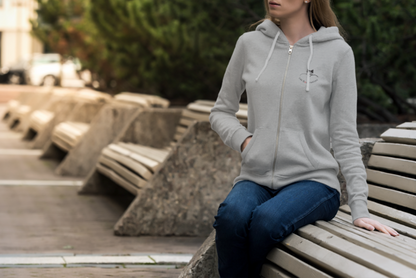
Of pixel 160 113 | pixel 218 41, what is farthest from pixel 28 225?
pixel 218 41

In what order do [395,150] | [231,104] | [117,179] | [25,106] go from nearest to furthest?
[231,104]
[395,150]
[117,179]
[25,106]

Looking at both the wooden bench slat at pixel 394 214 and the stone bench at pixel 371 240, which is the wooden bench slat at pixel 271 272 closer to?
the stone bench at pixel 371 240

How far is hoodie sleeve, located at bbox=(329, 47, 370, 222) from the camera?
2557mm

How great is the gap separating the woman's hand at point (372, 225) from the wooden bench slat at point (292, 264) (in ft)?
1.25

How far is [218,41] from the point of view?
304 inches

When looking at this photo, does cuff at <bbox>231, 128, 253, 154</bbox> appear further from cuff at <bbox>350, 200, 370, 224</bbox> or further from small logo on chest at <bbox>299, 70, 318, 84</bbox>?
cuff at <bbox>350, 200, 370, 224</bbox>

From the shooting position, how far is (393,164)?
3.18m

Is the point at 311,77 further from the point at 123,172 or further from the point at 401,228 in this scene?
the point at 123,172

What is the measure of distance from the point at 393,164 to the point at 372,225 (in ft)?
2.35

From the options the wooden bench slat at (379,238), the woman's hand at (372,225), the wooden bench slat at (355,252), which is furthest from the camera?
the woman's hand at (372,225)

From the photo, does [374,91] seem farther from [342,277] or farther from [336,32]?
[342,277]

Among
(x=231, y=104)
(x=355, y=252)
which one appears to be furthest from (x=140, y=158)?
(x=355, y=252)

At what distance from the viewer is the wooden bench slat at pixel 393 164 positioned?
3.08 meters

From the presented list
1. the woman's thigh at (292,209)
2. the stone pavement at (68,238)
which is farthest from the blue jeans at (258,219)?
the stone pavement at (68,238)
